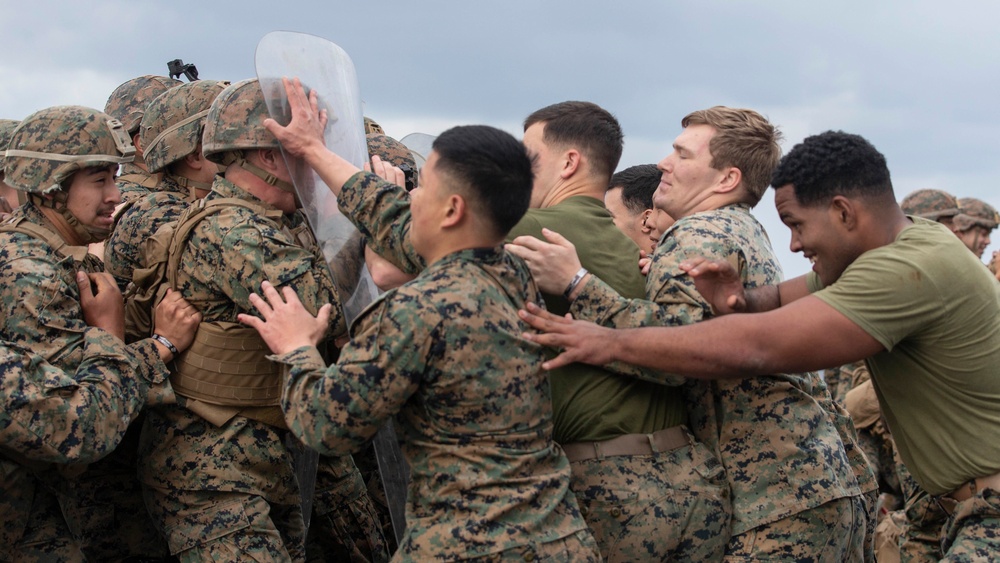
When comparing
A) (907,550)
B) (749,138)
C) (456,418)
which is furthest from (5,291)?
(907,550)

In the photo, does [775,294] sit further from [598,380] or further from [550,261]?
[550,261]

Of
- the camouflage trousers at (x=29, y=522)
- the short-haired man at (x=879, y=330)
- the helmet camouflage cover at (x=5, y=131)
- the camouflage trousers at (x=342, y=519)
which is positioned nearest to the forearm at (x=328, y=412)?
the short-haired man at (x=879, y=330)

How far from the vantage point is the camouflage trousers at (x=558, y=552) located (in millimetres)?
3453

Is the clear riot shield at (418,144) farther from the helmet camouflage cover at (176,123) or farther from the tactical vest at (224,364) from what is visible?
the tactical vest at (224,364)

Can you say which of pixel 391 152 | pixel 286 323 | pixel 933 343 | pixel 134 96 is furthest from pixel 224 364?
pixel 134 96

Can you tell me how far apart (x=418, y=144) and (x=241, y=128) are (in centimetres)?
181

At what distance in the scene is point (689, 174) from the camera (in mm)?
4977

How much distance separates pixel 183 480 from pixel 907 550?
19.4 feet

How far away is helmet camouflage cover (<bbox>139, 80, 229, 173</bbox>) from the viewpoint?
5.96 metres

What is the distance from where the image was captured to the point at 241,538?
4684 mm

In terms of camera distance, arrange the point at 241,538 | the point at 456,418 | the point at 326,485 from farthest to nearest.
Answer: the point at 326,485, the point at 241,538, the point at 456,418

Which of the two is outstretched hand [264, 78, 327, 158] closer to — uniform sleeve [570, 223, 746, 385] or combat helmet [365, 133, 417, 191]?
uniform sleeve [570, 223, 746, 385]

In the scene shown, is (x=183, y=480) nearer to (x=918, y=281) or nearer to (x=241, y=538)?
(x=241, y=538)

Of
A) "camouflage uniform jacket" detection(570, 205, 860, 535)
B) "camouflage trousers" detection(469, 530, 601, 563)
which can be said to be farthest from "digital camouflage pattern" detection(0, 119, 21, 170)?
"camouflage trousers" detection(469, 530, 601, 563)
